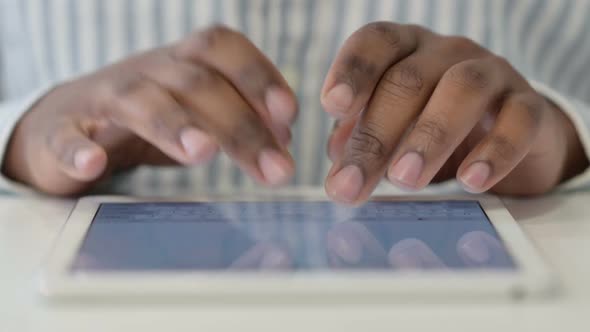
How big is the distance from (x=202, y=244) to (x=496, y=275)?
0.35 ft

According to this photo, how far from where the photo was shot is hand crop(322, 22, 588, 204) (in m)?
0.30

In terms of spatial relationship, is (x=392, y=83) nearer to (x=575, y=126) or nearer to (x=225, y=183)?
(x=575, y=126)

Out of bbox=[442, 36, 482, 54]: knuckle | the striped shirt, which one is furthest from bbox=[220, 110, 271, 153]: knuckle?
the striped shirt

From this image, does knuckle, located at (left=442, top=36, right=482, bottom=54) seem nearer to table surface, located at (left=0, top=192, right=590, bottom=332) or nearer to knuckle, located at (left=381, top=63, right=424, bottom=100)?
knuckle, located at (left=381, top=63, right=424, bottom=100)

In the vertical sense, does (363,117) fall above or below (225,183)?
above

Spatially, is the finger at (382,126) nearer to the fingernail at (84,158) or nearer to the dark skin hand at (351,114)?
the dark skin hand at (351,114)

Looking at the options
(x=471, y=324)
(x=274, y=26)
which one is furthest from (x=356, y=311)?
(x=274, y=26)

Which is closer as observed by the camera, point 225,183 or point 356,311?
point 356,311

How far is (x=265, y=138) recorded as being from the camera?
0.31 metres

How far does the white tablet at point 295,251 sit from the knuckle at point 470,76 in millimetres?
52

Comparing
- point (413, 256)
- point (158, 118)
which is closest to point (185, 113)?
point (158, 118)

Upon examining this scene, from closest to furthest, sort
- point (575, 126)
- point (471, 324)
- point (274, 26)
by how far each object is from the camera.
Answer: point (471, 324)
point (575, 126)
point (274, 26)

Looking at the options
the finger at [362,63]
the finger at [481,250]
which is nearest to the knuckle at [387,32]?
the finger at [362,63]

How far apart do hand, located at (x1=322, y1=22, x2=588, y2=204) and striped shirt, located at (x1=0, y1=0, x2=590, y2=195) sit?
191mm
